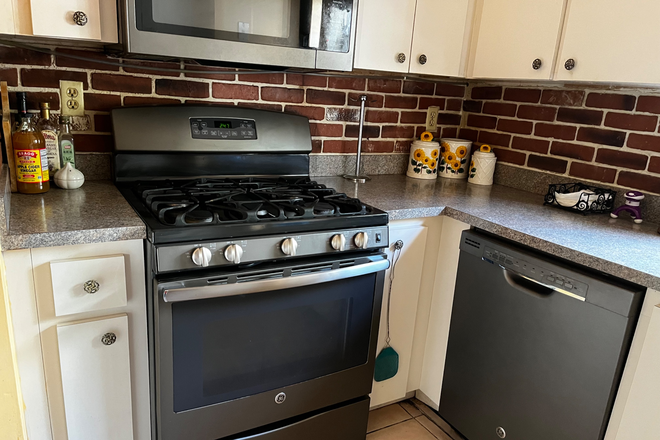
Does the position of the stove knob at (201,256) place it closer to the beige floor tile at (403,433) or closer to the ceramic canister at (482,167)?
the beige floor tile at (403,433)

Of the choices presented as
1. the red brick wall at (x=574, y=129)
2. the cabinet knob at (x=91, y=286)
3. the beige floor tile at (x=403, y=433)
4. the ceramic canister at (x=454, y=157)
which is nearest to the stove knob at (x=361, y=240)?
the cabinet knob at (x=91, y=286)

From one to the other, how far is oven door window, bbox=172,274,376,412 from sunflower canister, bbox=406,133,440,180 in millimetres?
804

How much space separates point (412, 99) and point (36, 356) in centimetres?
180

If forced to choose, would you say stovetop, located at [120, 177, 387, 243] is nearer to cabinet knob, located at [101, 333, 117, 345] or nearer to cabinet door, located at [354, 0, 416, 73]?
cabinet knob, located at [101, 333, 117, 345]

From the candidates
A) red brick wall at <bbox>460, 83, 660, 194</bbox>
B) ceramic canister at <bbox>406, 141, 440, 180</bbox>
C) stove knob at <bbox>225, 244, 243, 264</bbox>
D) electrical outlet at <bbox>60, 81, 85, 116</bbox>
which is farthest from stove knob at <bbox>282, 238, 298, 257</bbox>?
red brick wall at <bbox>460, 83, 660, 194</bbox>

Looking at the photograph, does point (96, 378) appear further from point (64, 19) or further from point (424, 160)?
point (424, 160)

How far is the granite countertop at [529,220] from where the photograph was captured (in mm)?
1288

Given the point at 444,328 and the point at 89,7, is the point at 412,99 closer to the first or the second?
the point at 444,328

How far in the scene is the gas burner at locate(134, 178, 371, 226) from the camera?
4.32ft

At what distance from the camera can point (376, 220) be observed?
1526 mm

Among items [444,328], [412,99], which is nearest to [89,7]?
[412,99]

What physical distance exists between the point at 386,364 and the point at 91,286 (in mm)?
1090

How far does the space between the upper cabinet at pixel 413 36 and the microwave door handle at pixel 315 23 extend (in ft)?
0.74

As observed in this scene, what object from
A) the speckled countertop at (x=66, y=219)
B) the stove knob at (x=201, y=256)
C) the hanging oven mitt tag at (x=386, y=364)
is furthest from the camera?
the hanging oven mitt tag at (x=386, y=364)
